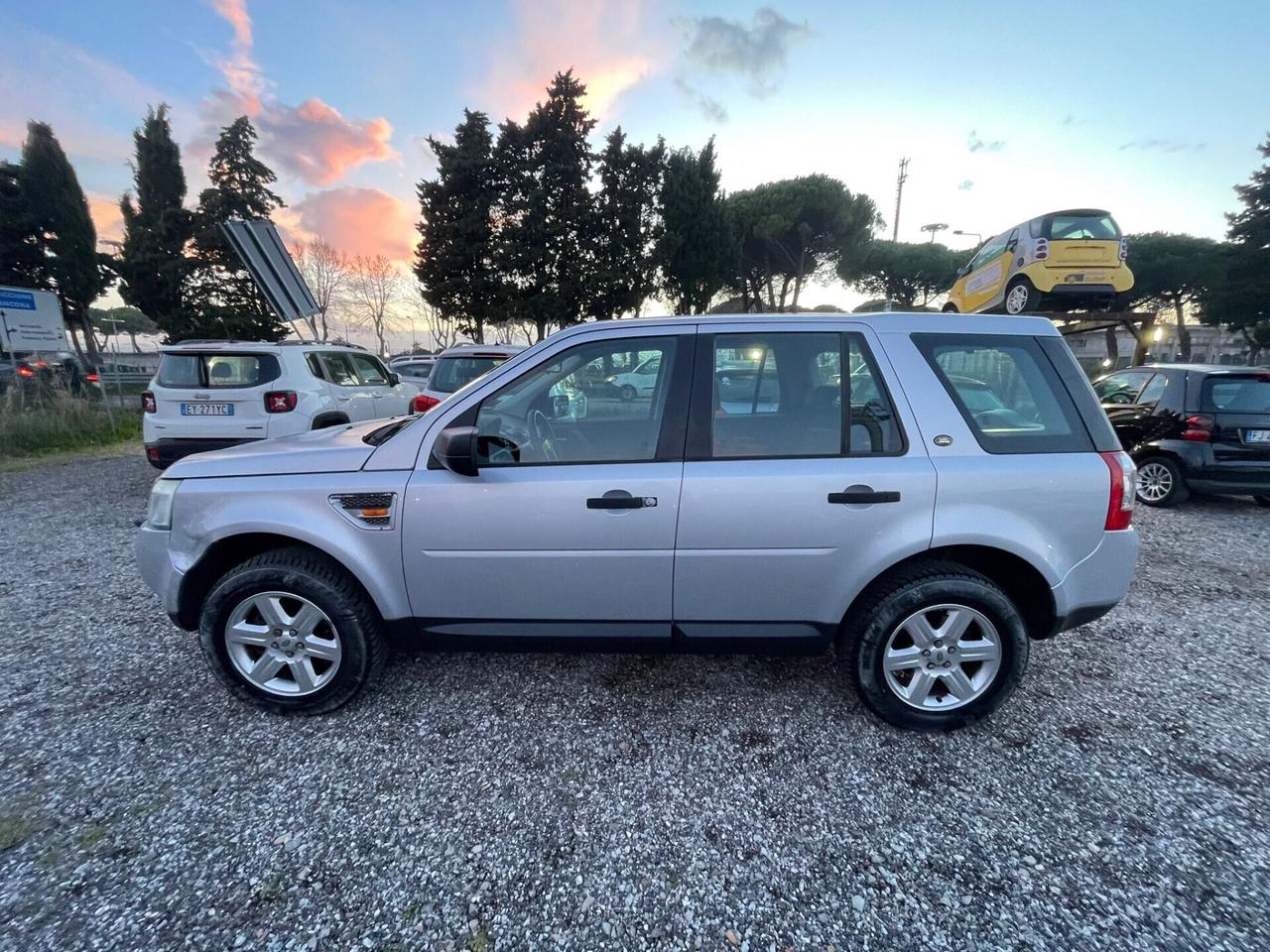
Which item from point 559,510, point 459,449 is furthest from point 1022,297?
point 459,449

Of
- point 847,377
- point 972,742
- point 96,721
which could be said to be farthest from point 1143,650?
point 96,721

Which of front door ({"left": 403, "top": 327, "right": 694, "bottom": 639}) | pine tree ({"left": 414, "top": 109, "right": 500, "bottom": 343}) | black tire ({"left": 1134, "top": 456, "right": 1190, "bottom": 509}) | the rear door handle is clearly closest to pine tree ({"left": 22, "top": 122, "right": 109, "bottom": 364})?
pine tree ({"left": 414, "top": 109, "right": 500, "bottom": 343})

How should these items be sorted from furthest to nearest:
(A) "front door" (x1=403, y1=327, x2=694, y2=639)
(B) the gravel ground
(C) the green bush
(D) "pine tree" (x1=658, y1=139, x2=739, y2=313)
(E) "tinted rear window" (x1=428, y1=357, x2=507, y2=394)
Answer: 1. (D) "pine tree" (x1=658, y1=139, x2=739, y2=313)
2. (C) the green bush
3. (E) "tinted rear window" (x1=428, y1=357, x2=507, y2=394)
4. (A) "front door" (x1=403, y1=327, x2=694, y2=639)
5. (B) the gravel ground

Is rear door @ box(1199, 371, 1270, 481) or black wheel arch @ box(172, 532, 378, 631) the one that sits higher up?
rear door @ box(1199, 371, 1270, 481)

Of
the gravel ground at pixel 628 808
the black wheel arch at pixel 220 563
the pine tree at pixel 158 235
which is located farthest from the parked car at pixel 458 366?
the pine tree at pixel 158 235

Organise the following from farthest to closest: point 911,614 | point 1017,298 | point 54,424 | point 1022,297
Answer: point 54,424
point 1017,298
point 1022,297
point 911,614

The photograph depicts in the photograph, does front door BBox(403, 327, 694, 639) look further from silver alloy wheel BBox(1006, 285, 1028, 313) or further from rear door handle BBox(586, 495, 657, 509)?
silver alloy wheel BBox(1006, 285, 1028, 313)

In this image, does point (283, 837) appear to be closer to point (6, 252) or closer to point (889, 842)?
point (889, 842)

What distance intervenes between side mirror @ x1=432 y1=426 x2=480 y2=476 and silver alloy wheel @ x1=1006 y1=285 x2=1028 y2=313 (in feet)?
34.4

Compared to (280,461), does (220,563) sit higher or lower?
lower

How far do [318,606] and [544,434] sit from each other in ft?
4.23

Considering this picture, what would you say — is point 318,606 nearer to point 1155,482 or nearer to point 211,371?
point 211,371

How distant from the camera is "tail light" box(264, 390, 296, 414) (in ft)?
19.1

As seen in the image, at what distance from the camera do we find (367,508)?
7.67ft
